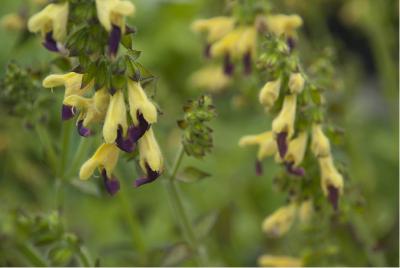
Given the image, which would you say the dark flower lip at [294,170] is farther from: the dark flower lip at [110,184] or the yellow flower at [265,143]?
the dark flower lip at [110,184]

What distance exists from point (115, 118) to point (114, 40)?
0.14 m

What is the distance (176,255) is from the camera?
5.88 ft

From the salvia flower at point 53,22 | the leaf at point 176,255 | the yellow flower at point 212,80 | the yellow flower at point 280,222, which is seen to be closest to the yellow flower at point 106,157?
the salvia flower at point 53,22

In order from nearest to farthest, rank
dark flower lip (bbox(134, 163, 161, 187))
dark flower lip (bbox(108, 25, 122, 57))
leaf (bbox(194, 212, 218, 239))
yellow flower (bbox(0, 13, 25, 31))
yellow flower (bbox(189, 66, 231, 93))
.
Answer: dark flower lip (bbox(108, 25, 122, 57)), dark flower lip (bbox(134, 163, 161, 187)), leaf (bbox(194, 212, 218, 239)), yellow flower (bbox(0, 13, 25, 31)), yellow flower (bbox(189, 66, 231, 93))

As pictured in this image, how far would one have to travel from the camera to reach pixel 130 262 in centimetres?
228

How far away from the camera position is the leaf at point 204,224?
6.24 ft

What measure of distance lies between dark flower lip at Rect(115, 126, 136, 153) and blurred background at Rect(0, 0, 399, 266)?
1.98 ft

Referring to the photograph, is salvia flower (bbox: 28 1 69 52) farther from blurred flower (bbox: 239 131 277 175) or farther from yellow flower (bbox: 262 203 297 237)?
yellow flower (bbox: 262 203 297 237)

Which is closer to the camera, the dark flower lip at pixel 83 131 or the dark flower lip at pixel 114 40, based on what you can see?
the dark flower lip at pixel 114 40

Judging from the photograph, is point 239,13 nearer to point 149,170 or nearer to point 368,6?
point 149,170

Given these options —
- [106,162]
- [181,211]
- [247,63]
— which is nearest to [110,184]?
[106,162]

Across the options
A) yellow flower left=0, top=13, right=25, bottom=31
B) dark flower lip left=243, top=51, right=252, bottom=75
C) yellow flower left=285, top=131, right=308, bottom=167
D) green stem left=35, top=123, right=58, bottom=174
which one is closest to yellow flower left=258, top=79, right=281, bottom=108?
yellow flower left=285, top=131, right=308, bottom=167

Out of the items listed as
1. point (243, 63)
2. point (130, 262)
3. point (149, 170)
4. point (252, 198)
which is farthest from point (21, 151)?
point (149, 170)

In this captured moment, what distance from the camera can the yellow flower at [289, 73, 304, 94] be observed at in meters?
1.66
